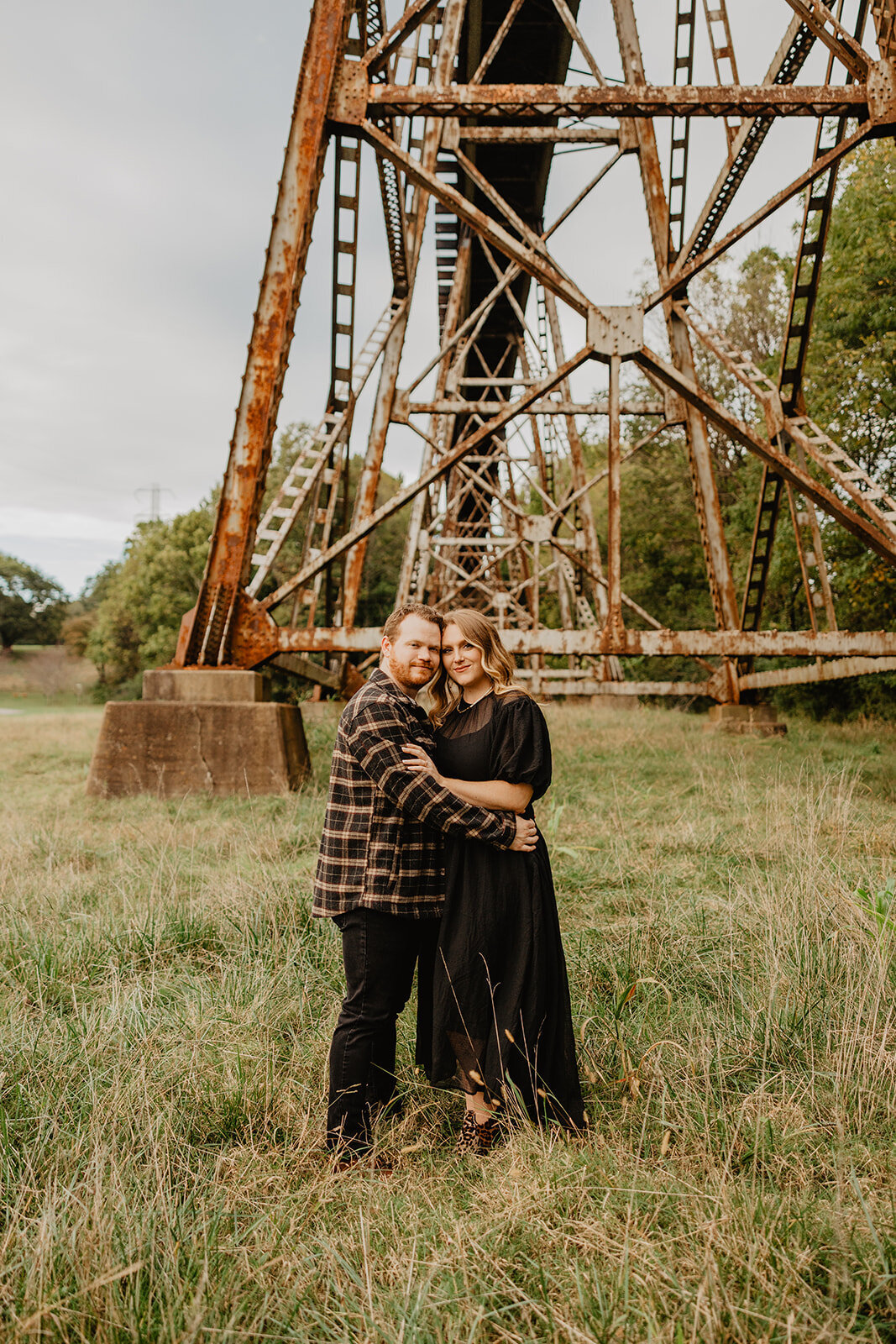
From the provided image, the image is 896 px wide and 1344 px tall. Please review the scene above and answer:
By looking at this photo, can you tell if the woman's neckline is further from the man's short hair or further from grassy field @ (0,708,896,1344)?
grassy field @ (0,708,896,1344)

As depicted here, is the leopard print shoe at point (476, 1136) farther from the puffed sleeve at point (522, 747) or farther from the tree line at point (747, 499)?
the tree line at point (747, 499)

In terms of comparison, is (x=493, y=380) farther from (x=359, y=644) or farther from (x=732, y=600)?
(x=359, y=644)

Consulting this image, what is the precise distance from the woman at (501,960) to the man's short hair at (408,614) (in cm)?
30

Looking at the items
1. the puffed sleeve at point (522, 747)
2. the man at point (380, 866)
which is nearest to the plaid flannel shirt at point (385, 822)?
the man at point (380, 866)

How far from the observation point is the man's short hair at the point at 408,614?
2439 mm

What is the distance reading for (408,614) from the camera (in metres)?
2.45

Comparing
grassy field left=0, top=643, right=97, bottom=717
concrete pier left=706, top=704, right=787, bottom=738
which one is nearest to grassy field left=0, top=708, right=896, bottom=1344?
concrete pier left=706, top=704, right=787, bottom=738

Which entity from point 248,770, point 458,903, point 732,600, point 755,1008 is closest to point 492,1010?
point 458,903

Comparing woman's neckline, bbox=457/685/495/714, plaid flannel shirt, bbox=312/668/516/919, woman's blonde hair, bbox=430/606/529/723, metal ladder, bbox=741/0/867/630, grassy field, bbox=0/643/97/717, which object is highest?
metal ladder, bbox=741/0/867/630

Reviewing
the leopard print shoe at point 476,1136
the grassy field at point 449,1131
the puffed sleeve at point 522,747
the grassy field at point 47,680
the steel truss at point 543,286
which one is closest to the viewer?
the grassy field at point 449,1131

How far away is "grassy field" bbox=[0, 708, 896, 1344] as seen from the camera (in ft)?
4.44

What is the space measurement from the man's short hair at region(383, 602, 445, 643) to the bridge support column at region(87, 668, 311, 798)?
10.4 ft

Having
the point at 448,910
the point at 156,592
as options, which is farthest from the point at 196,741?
the point at 156,592

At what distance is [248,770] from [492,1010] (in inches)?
140
